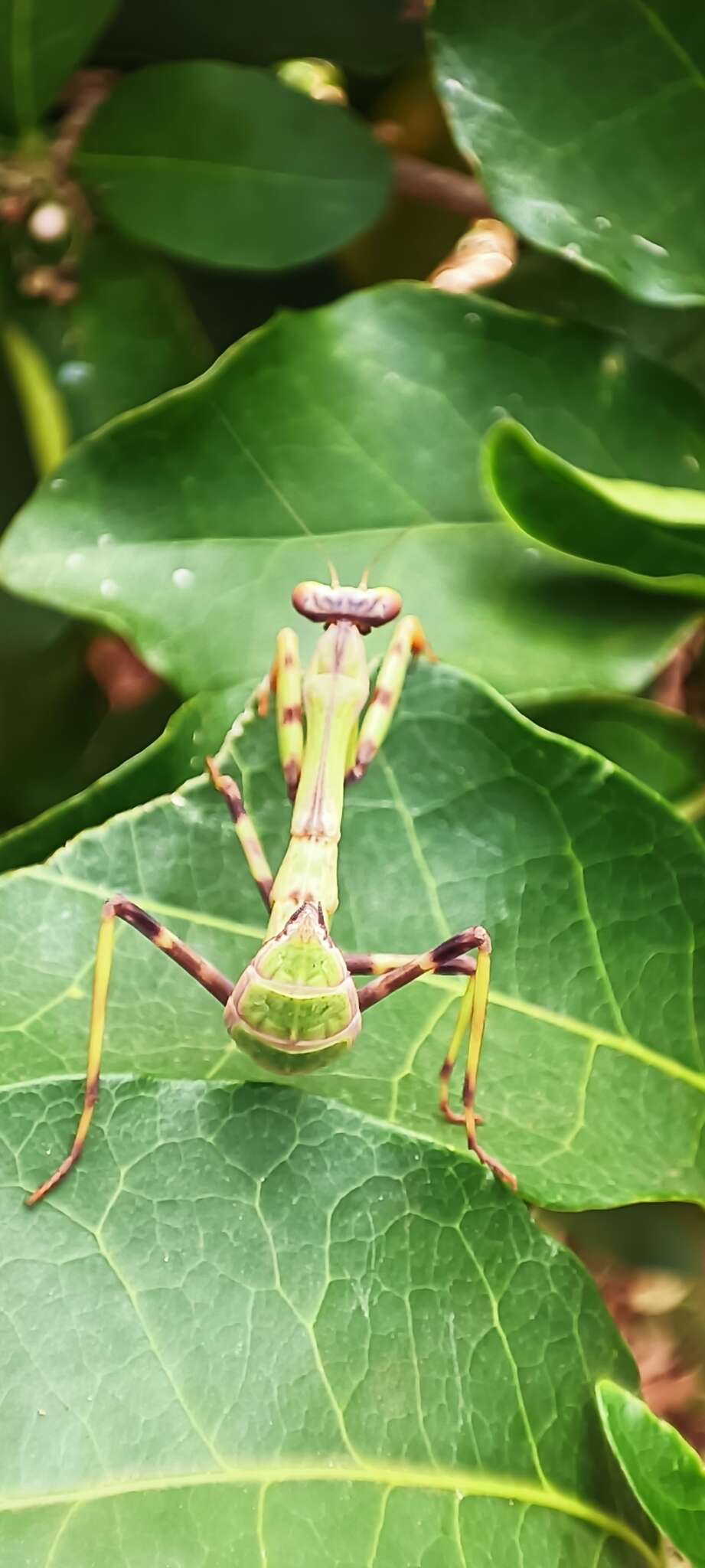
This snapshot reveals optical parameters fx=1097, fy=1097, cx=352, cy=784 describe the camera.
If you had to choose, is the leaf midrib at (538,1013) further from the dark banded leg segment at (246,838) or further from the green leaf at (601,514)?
the green leaf at (601,514)

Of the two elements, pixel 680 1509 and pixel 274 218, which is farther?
pixel 274 218

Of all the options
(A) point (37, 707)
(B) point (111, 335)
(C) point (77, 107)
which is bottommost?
(A) point (37, 707)

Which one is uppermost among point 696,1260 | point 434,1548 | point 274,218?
point 274,218

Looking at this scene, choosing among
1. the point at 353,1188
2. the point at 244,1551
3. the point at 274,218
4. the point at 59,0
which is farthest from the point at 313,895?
the point at 59,0

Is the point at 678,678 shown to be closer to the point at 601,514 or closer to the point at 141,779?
the point at 601,514

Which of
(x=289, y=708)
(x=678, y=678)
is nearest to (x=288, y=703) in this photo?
(x=289, y=708)

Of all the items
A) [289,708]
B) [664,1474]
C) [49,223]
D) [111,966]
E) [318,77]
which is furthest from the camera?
[318,77]

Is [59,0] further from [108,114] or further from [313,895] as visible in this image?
[313,895]
